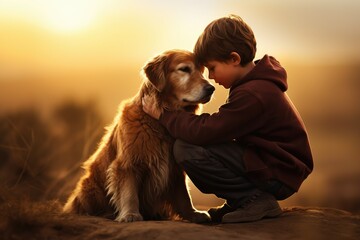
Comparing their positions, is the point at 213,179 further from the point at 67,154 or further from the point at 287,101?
the point at 67,154

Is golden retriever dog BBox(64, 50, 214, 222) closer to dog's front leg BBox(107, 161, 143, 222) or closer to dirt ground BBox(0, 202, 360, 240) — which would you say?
dog's front leg BBox(107, 161, 143, 222)

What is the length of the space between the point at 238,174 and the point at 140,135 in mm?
842

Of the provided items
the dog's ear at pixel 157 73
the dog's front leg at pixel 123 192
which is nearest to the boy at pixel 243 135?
the dog's ear at pixel 157 73

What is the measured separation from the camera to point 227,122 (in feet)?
12.5

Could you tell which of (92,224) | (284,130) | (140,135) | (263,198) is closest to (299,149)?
(284,130)

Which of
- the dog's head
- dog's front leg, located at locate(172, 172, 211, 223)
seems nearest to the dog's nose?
the dog's head

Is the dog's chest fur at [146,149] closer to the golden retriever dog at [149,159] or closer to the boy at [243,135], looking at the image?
the golden retriever dog at [149,159]

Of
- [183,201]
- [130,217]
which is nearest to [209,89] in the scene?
[183,201]

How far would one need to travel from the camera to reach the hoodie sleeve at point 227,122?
3.79m

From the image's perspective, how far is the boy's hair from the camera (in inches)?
159

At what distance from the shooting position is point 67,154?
630cm

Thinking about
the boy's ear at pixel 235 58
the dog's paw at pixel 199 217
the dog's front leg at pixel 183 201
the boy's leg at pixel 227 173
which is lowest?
the dog's paw at pixel 199 217

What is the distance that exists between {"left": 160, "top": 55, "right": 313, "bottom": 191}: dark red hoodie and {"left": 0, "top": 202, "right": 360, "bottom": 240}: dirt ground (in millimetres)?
394

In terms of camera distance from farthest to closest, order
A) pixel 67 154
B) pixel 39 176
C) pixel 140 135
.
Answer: pixel 67 154 → pixel 39 176 → pixel 140 135
